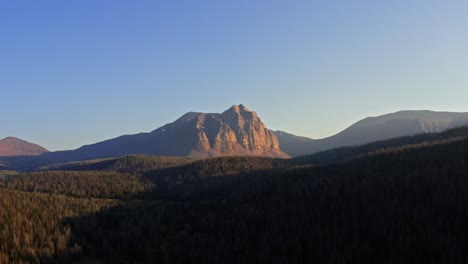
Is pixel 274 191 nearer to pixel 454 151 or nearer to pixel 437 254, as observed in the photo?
pixel 454 151

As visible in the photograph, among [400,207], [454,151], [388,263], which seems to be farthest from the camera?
[454,151]

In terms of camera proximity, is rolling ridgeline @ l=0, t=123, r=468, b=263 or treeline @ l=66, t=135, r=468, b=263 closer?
treeline @ l=66, t=135, r=468, b=263

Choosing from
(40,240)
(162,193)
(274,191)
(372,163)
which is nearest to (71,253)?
(40,240)

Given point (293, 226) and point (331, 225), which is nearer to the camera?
point (331, 225)

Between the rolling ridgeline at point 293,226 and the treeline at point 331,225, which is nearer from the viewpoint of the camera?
the treeline at point 331,225

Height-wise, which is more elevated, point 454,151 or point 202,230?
point 454,151

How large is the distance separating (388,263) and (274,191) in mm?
78246

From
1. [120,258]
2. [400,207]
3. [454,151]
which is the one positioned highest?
[454,151]

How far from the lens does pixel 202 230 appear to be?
281 feet

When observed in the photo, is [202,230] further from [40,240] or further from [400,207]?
[400,207]

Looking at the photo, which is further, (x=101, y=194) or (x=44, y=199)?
(x=101, y=194)

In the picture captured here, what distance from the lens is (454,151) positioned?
115 meters

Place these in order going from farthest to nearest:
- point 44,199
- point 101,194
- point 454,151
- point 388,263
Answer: point 101,194, point 454,151, point 44,199, point 388,263

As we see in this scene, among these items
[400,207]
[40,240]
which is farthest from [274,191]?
[40,240]
